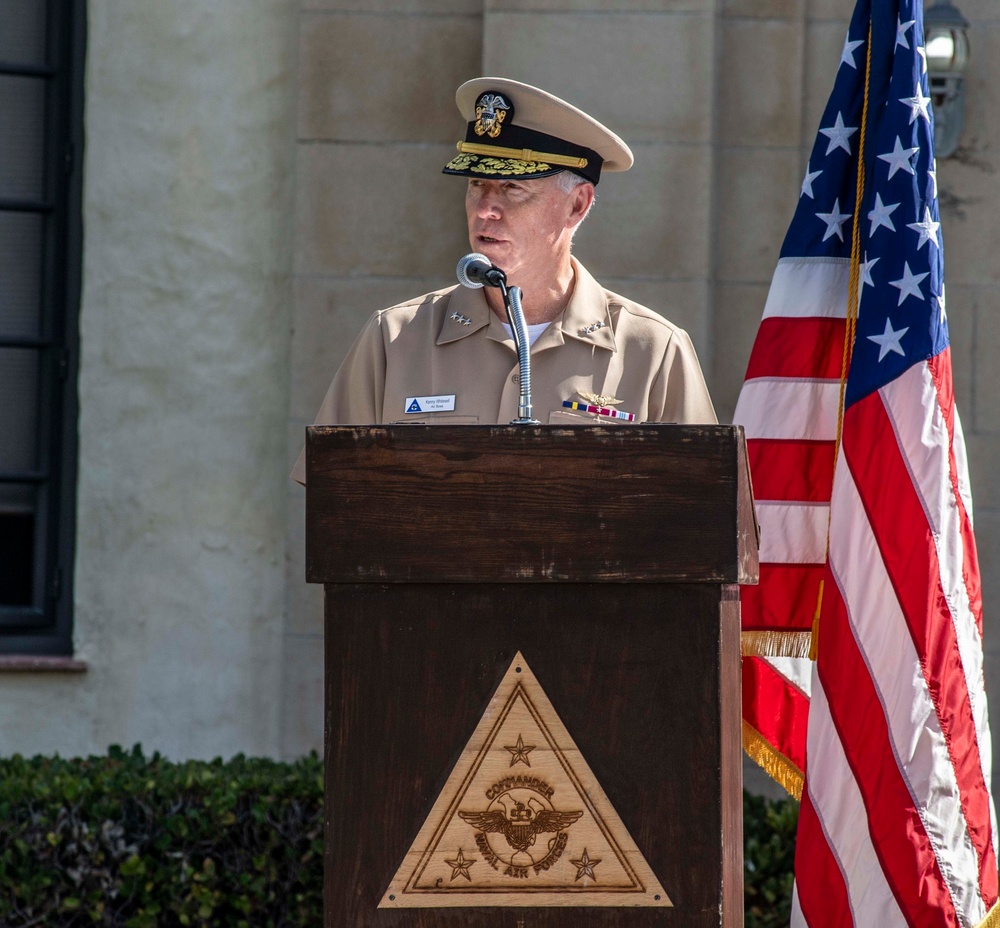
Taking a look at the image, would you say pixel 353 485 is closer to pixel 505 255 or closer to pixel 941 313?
pixel 505 255

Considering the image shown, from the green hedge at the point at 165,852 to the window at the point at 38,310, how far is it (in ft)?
4.25

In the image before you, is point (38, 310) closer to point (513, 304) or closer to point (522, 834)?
point (513, 304)

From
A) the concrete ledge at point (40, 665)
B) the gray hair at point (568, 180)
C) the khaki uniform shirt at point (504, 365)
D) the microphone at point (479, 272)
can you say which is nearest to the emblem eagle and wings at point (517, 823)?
the microphone at point (479, 272)

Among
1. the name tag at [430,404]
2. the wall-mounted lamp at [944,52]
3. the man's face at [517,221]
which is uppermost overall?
the wall-mounted lamp at [944,52]

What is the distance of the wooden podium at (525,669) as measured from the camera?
2305mm

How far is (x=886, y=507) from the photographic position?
140 inches

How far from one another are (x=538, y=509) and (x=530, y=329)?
0.88 metres

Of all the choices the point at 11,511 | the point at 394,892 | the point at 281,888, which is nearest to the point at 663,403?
the point at 394,892

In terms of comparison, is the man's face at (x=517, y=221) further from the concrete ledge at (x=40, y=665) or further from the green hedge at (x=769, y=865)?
the concrete ledge at (x=40, y=665)

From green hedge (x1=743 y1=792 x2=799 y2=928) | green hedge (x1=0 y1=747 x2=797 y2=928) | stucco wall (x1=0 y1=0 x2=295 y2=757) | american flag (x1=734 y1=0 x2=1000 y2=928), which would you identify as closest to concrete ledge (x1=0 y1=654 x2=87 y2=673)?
stucco wall (x1=0 y1=0 x2=295 y2=757)

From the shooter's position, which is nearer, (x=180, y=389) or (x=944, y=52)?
(x=944, y=52)

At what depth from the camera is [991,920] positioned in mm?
3438

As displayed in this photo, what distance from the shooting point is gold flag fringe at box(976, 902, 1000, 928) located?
3.43 metres

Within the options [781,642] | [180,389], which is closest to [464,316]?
[781,642]
